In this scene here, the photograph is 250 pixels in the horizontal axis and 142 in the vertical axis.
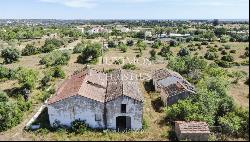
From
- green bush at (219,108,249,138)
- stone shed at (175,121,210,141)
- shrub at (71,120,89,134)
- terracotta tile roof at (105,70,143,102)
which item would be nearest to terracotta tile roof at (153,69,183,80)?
terracotta tile roof at (105,70,143,102)

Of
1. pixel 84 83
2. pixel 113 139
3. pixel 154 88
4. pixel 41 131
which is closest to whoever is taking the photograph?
pixel 113 139

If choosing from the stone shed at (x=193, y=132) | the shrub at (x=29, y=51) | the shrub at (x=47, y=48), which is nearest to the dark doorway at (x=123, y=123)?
the stone shed at (x=193, y=132)

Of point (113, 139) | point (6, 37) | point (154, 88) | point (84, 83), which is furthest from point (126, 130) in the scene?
point (6, 37)

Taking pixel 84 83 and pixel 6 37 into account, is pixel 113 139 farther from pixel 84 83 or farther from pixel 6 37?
pixel 6 37

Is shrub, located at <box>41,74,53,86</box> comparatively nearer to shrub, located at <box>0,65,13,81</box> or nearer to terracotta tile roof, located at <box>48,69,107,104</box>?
shrub, located at <box>0,65,13,81</box>

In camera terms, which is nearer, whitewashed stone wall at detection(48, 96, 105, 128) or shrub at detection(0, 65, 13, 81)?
whitewashed stone wall at detection(48, 96, 105, 128)

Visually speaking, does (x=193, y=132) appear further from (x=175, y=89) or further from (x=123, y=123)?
(x=175, y=89)
